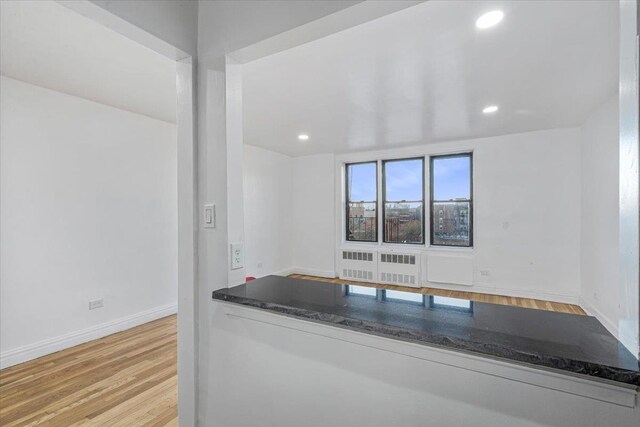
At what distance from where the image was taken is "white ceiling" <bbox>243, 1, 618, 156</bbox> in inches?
69.6

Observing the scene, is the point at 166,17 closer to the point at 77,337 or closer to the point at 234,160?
the point at 234,160

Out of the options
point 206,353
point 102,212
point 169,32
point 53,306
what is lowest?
point 53,306

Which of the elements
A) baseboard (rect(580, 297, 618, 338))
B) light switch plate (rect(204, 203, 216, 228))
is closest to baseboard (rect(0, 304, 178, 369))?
light switch plate (rect(204, 203, 216, 228))

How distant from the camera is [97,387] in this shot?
7.37 ft

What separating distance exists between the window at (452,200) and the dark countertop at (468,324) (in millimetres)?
4376

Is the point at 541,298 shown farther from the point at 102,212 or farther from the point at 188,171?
the point at 102,212

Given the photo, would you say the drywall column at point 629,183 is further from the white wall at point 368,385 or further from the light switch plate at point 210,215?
the light switch plate at point 210,215

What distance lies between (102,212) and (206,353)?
2.61m

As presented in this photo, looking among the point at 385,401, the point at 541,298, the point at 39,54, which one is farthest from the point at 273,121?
the point at 541,298

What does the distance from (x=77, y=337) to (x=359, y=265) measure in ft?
14.0

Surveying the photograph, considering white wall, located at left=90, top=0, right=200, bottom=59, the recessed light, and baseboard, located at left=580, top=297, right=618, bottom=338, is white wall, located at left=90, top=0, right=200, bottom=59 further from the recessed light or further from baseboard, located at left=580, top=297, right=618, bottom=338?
baseboard, located at left=580, top=297, right=618, bottom=338

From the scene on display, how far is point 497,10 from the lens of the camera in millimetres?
1655

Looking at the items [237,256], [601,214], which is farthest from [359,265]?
[237,256]

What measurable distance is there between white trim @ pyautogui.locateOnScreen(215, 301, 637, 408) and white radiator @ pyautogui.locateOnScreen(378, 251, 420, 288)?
4378 millimetres
